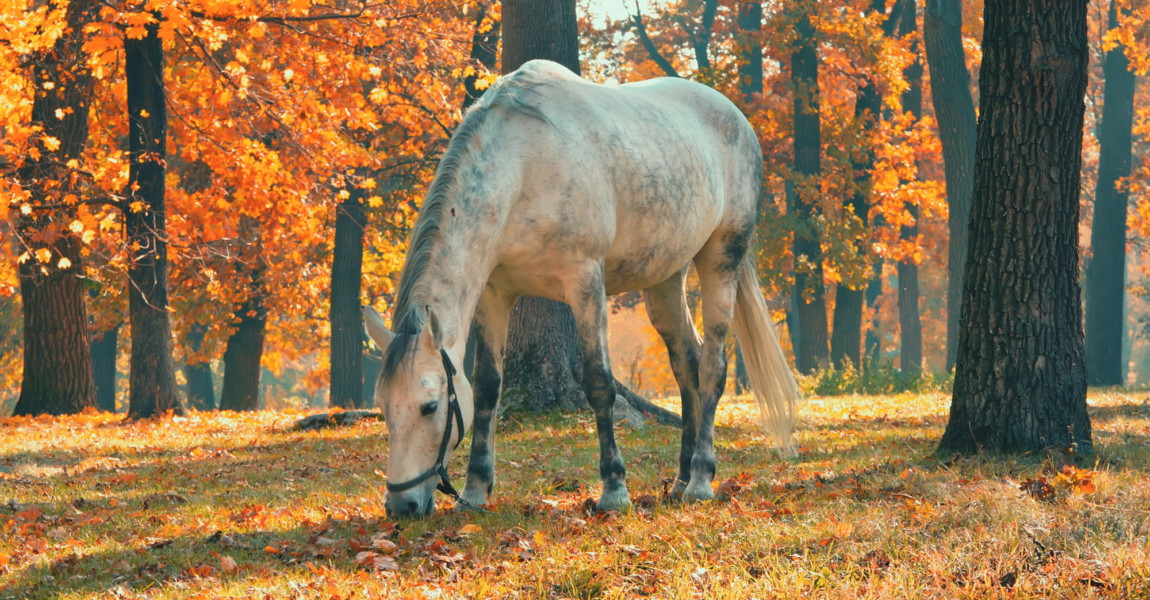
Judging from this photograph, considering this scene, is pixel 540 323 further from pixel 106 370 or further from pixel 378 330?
pixel 106 370

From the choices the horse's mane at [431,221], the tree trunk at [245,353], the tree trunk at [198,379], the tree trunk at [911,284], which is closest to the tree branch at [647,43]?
the tree trunk at [911,284]

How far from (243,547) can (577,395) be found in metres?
6.51

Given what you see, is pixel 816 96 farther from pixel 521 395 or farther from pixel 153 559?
pixel 153 559

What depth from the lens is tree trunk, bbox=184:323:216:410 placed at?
2866 centimetres

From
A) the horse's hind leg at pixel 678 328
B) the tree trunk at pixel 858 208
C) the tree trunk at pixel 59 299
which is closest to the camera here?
the horse's hind leg at pixel 678 328

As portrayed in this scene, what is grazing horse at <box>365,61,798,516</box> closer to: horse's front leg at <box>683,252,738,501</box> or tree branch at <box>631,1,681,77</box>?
horse's front leg at <box>683,252,738,501</box>

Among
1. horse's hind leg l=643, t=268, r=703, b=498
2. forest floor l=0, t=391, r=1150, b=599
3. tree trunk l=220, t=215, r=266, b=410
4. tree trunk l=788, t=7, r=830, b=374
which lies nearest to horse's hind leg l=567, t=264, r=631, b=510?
forest floor l=0, t=391, r=1150, b=599

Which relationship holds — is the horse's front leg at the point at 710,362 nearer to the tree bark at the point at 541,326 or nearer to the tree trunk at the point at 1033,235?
the tree trunk at the point at 1033,235

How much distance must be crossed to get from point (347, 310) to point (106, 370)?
870cm

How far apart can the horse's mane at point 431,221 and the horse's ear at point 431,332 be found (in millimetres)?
50

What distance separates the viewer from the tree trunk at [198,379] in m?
28.7

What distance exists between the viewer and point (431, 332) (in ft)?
16.5

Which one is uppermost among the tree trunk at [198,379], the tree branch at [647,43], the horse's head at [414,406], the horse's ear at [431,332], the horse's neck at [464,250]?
the tree branch at [647,43]

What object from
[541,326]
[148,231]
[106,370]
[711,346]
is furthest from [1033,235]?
[106,370]
